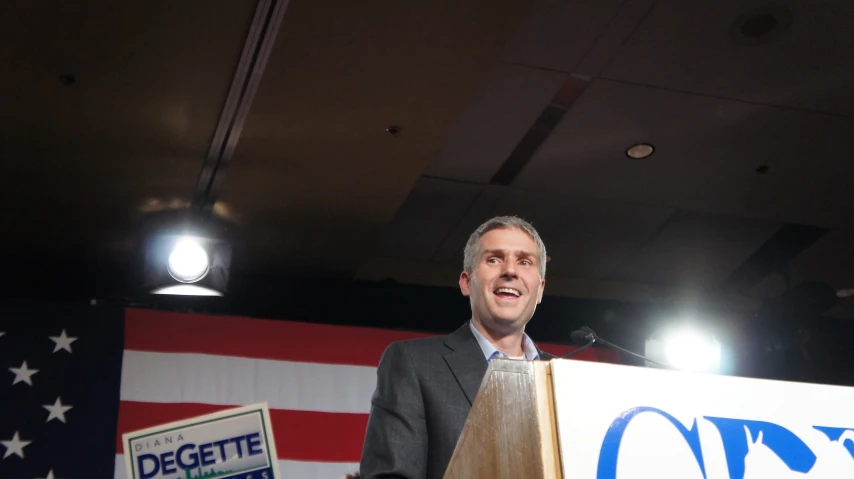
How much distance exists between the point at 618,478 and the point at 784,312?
13.6ft

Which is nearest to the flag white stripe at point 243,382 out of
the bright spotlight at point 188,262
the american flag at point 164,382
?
the american flag at point 164,382

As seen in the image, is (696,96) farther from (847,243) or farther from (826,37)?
(847,243)

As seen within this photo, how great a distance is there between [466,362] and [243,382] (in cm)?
260

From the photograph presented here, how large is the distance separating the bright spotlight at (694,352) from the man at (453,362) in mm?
2974

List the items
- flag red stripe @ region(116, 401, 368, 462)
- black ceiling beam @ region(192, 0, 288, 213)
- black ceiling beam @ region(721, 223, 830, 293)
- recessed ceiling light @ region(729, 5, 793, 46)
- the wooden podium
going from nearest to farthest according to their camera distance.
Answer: the wooden podium, black ceiling beam @ region(192, 0, 288, 213), recessed ceiling light @ region(729, 5, 793, 46), flag red stripe @ region(116, 401, 368, 462), black ceiling beam @ region(721, 223, 830, 293)

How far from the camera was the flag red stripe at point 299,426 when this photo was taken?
12.1 ft

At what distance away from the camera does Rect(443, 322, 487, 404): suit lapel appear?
4.69 feet

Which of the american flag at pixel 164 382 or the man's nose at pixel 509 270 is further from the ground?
the american flag at pixel 164 382

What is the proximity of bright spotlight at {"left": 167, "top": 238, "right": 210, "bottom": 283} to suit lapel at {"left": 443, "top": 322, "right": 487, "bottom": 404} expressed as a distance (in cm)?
237

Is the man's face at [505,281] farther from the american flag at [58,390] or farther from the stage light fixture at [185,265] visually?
the american flag at [58,390]

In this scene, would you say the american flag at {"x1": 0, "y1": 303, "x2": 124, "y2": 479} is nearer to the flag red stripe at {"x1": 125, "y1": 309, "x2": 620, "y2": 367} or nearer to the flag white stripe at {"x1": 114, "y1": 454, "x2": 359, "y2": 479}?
the flag red stripe at {"x1": 125, "y1": 309, "x2": 620, "y2": 367}

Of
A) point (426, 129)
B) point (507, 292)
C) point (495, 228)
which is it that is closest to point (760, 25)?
point (426, 129)

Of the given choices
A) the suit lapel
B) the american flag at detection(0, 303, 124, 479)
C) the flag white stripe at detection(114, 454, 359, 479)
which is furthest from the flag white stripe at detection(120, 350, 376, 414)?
the suit lapel

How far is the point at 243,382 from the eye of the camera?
12.8 feet
